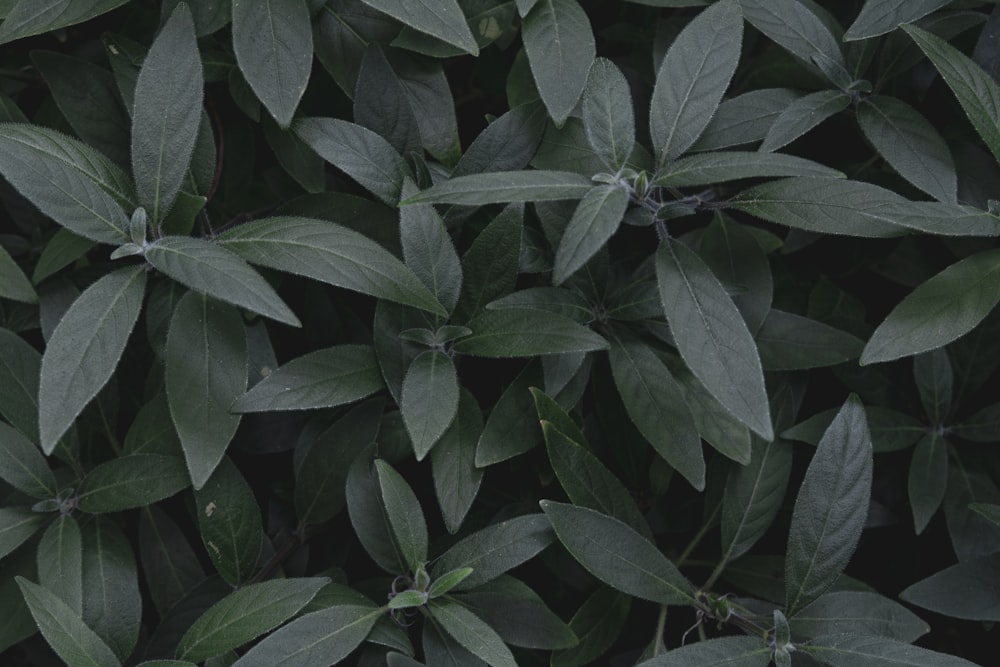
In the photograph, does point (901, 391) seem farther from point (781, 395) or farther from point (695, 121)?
point (695, 121)

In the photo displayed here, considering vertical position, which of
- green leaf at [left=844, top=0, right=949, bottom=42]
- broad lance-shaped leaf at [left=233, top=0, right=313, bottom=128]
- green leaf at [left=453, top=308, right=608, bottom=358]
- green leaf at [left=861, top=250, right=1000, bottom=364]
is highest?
broad lance-shaped leaf at [left=233, top=0, right=313, bottom=128]

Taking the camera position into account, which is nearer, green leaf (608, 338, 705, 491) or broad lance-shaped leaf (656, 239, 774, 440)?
broad lance-shaped leaf (656, 239, 774, 440)

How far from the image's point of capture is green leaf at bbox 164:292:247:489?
3.76 feet

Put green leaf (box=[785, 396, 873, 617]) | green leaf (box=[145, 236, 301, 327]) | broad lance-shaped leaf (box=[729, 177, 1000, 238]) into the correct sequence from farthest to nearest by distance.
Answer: green leaf (box=[785, 396, 873, 617]), broad lance-shaped leaf (box=[729, 177, 1000, 238]), green leaf (box=[145, 236, 301, 327])

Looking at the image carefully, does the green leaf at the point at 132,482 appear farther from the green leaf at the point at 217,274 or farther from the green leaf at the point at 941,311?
the green leaf at the point at 941,311

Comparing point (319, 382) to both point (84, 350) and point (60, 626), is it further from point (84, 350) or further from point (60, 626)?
point (60, 626)

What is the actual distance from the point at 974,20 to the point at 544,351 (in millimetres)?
775

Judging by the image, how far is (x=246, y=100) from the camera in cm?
136

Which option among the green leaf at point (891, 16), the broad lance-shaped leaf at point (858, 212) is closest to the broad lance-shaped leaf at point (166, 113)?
the broad lance-shaped leaf at point (858, 212)

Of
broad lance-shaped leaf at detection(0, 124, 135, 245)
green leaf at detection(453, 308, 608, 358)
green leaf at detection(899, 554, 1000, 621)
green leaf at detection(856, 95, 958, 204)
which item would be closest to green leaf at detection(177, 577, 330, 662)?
green leaf at detection(453, 308, 608, 358)

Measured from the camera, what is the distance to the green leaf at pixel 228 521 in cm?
131

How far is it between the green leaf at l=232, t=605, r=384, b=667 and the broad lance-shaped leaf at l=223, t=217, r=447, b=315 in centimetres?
41

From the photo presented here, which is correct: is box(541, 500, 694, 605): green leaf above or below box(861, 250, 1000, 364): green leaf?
below

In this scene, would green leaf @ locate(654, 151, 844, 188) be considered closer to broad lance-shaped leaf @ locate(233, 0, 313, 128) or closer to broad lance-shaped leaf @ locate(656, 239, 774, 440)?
broad lance-shaped leaf @ locate(656, 239, 774, 440)
